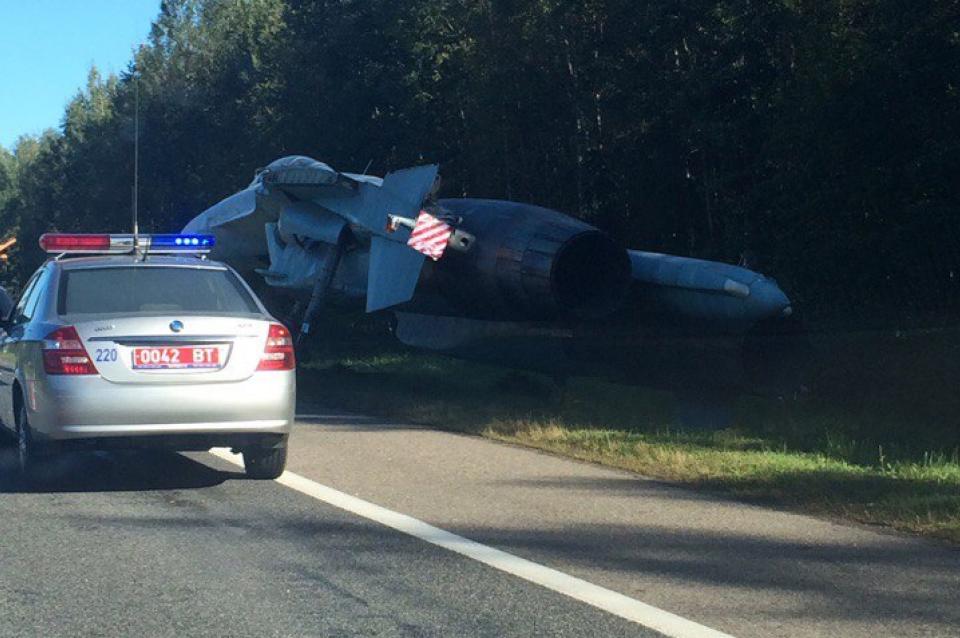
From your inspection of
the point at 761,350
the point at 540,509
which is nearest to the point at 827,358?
the point at 761,350

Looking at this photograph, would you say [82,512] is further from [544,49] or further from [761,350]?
[544,49]

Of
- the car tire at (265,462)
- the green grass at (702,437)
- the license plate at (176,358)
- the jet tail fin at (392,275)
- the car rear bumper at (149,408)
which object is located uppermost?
the jet tail fin at (392,275)

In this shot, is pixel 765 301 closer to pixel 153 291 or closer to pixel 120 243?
pixel 120 243

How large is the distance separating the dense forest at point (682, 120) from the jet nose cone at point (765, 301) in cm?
543

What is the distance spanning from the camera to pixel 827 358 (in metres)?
22.5

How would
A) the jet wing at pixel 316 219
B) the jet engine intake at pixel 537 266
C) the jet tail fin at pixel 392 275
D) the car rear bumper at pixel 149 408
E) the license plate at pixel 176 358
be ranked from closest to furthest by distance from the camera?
the car rear bumper at pixel 149 408, the license plate at pixel 176 358, the jet engine intake at pixel 537 266, the jet tail fin at pixel 392 275, the jet wing at pixel 316 219

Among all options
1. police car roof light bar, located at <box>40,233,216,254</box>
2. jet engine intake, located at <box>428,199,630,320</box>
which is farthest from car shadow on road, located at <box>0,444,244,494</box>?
jet engine intake, located at <box>428,199,630,320</box>

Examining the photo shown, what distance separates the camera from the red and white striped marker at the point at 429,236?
17422mm

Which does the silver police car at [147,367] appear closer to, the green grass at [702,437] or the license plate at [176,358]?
the license plate at [176,358]

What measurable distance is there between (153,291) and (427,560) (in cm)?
360

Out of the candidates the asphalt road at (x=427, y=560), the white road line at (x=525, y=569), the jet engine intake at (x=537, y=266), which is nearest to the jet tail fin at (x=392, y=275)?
the jet engine intake at (x=537, y=266)

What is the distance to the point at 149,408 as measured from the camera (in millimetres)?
8688

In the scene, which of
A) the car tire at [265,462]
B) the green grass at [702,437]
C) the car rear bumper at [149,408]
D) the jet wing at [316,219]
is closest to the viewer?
the car rear bumper at [149,408]

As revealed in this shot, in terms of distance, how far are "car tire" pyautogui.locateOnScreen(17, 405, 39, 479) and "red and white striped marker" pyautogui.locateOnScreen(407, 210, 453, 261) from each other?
8.42 metres
